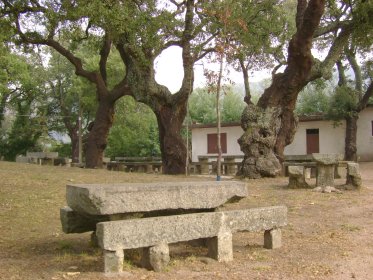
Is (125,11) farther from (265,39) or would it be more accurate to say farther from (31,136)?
(31,136)

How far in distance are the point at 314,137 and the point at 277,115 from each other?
15.4m

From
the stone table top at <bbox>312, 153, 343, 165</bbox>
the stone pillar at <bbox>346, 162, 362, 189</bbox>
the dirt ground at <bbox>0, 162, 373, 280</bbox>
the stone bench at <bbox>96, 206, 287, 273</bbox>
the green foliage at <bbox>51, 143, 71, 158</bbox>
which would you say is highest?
the green foliage at <bbox>51, 143, 71, 158</bbox>

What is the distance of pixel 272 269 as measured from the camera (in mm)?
5109

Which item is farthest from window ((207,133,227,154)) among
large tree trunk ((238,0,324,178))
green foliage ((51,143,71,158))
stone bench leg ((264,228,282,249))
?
stone bench leg ((264,228,282,249))

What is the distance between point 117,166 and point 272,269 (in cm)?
1977

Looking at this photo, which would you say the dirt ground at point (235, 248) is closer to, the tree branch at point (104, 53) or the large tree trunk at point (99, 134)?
the large tree trunk at point (99, 134)

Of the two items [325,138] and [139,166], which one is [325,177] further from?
[325,138]

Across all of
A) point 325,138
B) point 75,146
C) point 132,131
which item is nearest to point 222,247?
point 325,138

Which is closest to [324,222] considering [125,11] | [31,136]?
[125,11]

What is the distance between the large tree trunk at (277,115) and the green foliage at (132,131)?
17.9m

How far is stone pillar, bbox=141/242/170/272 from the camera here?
16.0 feet

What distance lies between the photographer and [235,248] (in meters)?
5.99

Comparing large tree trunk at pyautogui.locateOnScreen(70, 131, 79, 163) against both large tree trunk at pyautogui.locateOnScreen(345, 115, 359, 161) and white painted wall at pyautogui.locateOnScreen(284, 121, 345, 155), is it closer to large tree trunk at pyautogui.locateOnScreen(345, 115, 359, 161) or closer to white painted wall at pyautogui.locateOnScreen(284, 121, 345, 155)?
white painted wall at pyautogui.locateOnScreen(284, 121, 345, 155)

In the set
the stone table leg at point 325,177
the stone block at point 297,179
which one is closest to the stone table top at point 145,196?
the stone block at point 297,179
